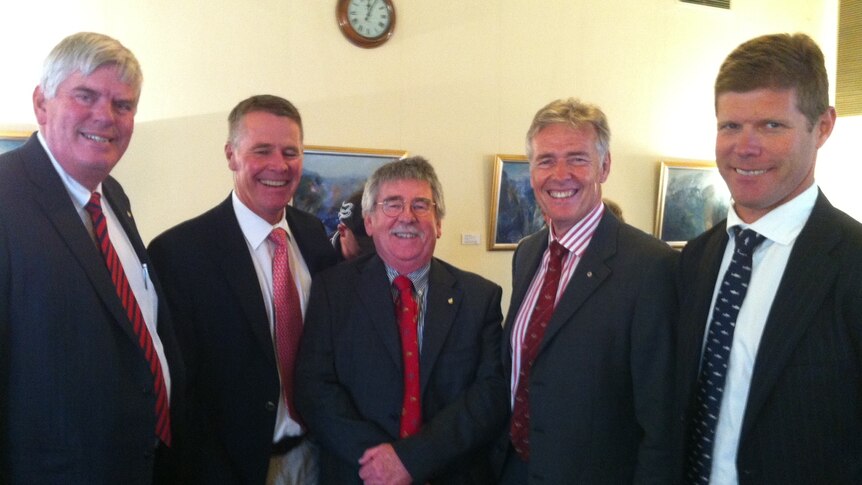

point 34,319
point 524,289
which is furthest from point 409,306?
point 34,319

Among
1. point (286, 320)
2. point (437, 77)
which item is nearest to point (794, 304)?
point (286, 320)

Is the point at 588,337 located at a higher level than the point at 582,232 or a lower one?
lower

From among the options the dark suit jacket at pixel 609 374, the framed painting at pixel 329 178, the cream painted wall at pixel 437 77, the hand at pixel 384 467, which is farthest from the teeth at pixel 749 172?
the cream painted wall at pixel 437 77

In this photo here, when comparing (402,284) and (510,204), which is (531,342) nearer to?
(402,284)

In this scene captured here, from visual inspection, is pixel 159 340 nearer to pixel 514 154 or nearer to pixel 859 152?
pixel 514 154

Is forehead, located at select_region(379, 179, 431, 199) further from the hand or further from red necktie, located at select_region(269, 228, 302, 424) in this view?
the hand

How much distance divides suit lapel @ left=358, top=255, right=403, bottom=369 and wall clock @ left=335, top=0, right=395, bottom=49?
3337mm

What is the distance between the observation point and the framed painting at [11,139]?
14.0ft

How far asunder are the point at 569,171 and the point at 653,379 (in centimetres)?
76

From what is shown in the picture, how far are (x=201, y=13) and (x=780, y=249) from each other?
441 cm

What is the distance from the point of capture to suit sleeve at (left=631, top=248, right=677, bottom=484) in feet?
6.63

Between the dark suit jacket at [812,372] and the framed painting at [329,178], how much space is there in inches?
156

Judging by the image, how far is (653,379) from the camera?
204 centimetres

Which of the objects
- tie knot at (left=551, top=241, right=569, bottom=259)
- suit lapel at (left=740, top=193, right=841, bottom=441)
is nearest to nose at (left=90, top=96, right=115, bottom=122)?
tie knot at (left=551, top=241, right=569, bottom=259)
